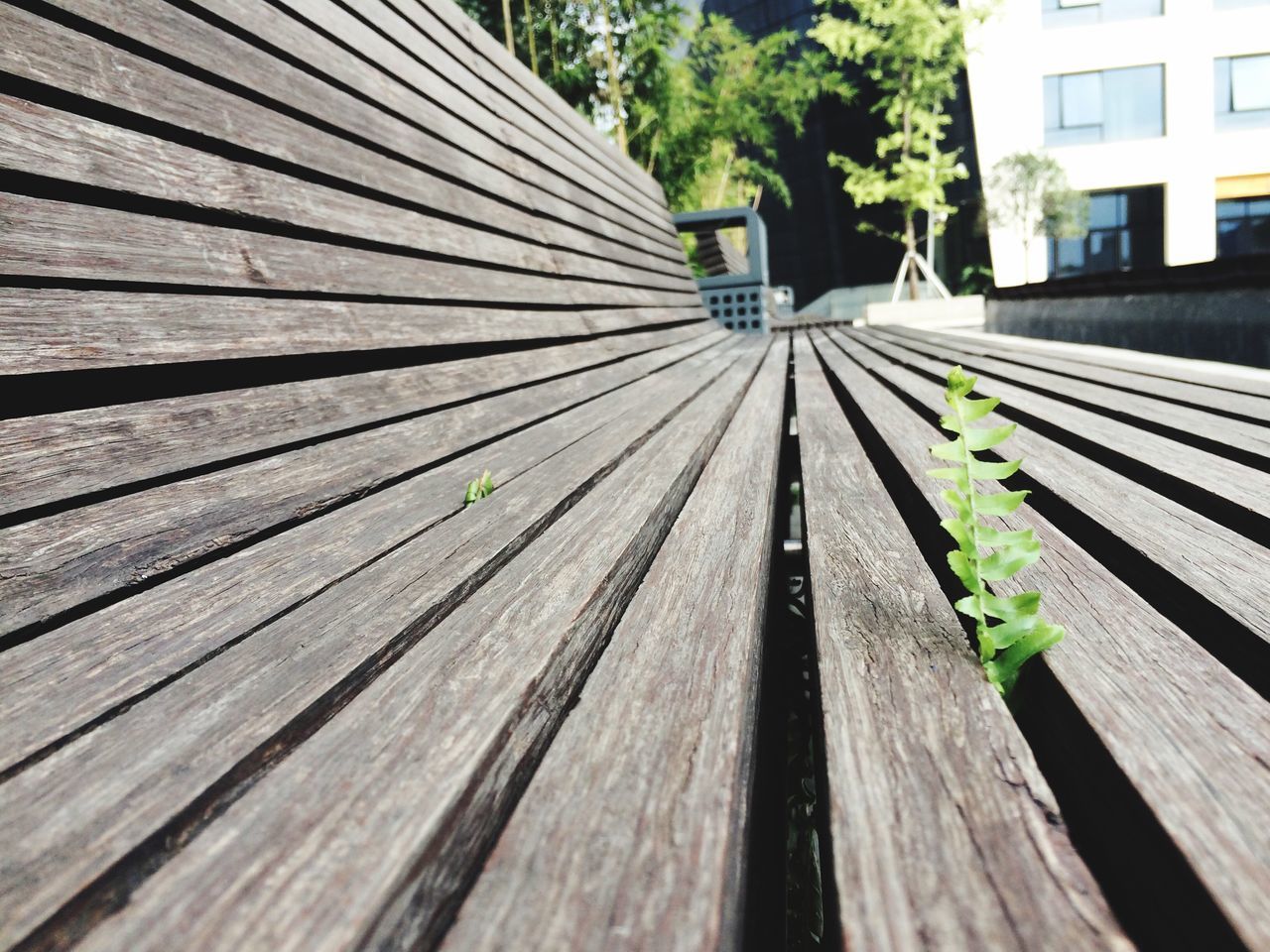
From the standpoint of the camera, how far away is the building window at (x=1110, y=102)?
14945mm

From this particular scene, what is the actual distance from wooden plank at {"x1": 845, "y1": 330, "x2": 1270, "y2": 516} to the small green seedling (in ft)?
3.57

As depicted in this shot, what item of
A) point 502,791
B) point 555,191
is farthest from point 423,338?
point 555,191

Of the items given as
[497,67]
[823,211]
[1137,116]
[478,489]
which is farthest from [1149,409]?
[823,211]

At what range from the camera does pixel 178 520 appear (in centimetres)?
86

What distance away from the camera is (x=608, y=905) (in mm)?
380

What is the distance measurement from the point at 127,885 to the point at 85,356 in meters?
0.69

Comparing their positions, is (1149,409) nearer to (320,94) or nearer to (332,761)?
(332,761)

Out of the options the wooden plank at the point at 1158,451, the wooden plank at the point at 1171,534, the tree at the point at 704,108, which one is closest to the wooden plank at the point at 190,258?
the wooden plank at the point at 1171,534

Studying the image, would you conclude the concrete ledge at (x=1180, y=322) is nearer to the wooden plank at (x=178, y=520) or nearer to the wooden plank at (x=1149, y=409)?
the wooden plank at (x=1149, y=409)

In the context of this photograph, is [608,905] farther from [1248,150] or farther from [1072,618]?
[1248,150]

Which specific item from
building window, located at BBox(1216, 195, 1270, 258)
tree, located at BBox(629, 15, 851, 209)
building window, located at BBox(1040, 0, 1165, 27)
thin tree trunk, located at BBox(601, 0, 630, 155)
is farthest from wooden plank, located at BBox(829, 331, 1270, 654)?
building window, located at BBox(1216, 195, 1270, 258)

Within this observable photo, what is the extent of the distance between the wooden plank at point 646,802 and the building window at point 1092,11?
64.2ft

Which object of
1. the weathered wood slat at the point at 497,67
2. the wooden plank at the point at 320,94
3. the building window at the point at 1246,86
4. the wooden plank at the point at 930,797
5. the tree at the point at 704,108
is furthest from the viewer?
the building window at the point at 1246,86

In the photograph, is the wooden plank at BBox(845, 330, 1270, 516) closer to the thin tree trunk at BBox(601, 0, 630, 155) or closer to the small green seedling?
the small green seedling
